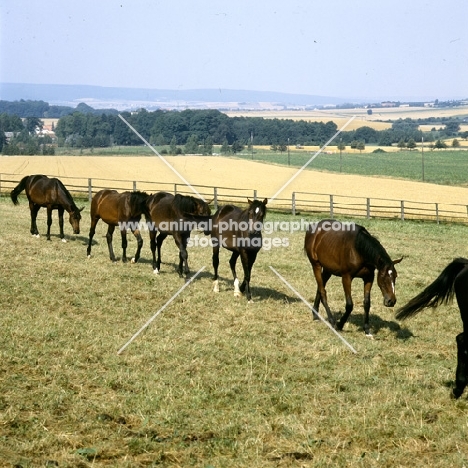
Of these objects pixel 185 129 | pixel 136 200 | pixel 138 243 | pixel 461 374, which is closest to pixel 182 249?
pixel 138 243

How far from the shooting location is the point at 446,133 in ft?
481

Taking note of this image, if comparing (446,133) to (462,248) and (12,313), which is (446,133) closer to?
(462,248)

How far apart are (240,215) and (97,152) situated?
5277 centimetres

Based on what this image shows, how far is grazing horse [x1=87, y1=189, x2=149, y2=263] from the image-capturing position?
1633 centimetres

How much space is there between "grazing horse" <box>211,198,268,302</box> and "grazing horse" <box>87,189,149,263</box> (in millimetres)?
2821

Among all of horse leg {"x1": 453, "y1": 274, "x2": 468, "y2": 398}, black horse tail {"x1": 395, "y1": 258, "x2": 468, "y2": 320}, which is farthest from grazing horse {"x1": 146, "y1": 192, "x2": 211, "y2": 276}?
horse leg {"x1": 453, "y1": 274, "x2": 468, "y2": 398}

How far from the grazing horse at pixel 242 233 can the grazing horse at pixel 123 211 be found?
9.26 feet

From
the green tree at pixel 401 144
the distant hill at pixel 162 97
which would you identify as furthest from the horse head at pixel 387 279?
the green tree at pixel 401 144

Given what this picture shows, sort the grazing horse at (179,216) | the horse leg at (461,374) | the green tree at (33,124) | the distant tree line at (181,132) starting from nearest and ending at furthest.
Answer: the horse leg at (461,374) → the grazing horse at (179,216) → the distant tree line at (181,132) → the green tree at (33,124)

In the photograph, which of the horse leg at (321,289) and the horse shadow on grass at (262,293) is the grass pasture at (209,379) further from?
the horse leg at (321,289)

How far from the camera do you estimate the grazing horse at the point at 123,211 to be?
1633 cm

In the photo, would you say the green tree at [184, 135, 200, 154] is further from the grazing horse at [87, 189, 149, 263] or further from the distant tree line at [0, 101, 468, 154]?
the grazing horse at [87, 189, 149, 263]

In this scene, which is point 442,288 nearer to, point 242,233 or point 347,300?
point 347,300

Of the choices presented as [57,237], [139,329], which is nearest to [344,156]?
[57,237]
